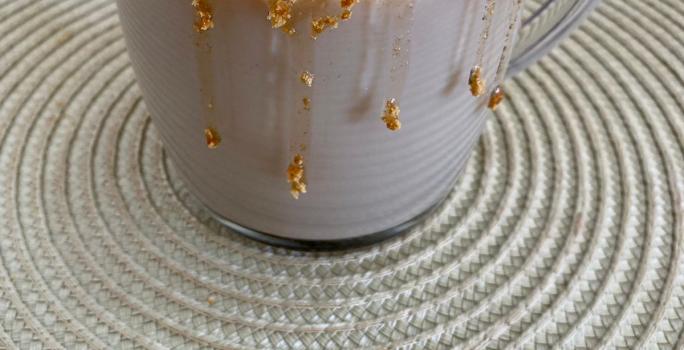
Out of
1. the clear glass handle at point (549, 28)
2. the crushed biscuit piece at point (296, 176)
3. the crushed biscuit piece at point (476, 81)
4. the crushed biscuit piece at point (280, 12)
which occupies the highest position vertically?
the clear glass handle at point (549, 28)

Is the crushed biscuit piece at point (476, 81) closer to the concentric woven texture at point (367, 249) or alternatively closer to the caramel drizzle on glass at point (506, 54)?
the caramel drizzle on glass at point (506, 54)

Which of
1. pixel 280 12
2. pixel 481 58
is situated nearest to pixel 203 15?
pixel 280 12

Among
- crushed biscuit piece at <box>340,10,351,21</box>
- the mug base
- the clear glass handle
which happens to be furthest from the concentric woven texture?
crushed biscuit piece at <box>340,10,351,21</box>

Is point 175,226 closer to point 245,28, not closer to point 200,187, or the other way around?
point 200,187

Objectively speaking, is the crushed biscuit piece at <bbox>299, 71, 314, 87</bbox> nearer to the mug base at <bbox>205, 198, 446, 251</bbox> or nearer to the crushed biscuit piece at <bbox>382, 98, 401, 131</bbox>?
the crushed biscuit piece at <bbox>382, 98, 401, 131</bbox>

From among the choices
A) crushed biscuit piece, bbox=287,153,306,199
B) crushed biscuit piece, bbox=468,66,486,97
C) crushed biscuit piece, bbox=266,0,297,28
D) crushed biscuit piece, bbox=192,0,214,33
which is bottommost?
crushed biscuit piece, bbox=287,153,306,199

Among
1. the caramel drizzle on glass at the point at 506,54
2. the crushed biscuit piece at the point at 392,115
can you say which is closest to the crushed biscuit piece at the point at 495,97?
the caramel drizzle on glass at the point at 506,54
